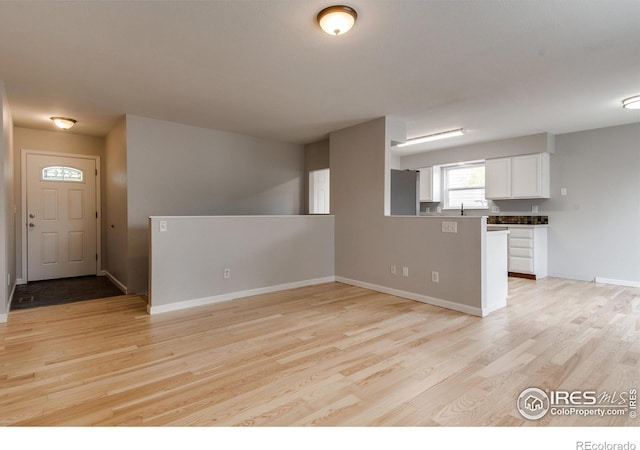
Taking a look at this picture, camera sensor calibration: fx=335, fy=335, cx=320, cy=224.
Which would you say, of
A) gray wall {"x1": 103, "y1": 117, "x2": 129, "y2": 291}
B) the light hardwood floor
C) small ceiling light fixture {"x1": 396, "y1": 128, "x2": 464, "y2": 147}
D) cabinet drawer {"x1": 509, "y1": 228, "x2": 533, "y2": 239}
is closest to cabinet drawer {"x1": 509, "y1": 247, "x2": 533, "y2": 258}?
cabinet drawer {"x1": 509, "y1": 228, "x2": 533, "y2": 239}

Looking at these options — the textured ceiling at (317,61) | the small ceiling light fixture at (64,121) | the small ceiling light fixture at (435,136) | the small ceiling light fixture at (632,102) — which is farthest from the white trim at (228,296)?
the small ceiling light fixture at (632,102)

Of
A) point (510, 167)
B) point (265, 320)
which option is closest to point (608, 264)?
point (510, 167)

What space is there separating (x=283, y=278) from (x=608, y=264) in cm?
506

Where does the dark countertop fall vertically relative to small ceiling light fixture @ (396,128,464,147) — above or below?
below

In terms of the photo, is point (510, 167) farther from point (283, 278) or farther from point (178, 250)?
point (178, 250)

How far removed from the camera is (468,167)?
700 centimetres

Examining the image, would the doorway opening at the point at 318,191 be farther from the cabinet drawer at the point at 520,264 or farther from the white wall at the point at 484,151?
the cabinet drawer at the point at 520,264

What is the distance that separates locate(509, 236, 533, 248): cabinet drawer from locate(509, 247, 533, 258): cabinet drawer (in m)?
0.05

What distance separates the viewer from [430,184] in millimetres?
7301

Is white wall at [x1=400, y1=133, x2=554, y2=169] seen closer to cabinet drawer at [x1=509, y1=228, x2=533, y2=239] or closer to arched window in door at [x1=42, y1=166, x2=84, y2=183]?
cabinet drawer at [x1=509, y1=228, x2=533, y2=239]

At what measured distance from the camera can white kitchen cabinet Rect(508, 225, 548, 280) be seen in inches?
221

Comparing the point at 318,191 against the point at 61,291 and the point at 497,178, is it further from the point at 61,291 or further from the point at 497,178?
the point at 61,291

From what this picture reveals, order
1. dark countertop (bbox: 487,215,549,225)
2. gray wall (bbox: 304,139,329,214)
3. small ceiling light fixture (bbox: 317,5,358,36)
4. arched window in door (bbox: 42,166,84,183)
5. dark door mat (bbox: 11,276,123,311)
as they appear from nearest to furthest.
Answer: small ceiling light fixture (bbox: 317,5,358,36) → dark door mat (bbox: 11,276,123,311) → arched window in door (bbox: 42,166,84,183) → dark countertop (bbox: 487,215,549,225) → gray wall (bbox: 304,139,329,214)

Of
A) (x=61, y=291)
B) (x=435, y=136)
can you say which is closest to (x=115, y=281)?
(x=61, y=291)
